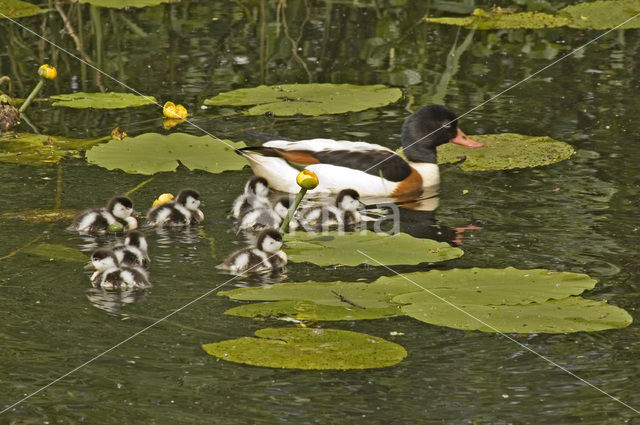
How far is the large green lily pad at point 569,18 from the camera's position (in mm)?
12617

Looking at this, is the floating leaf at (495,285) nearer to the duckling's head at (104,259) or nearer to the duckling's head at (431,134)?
the duckling's head at (104,259)

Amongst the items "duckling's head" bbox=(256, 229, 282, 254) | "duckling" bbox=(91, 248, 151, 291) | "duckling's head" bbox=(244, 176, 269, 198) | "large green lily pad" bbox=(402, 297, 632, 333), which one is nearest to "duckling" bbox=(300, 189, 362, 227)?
"duckling's head" bbox=(244, 176, 269, 198)

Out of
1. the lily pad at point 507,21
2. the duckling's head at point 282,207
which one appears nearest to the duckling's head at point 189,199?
the duckling's head at point 282,207

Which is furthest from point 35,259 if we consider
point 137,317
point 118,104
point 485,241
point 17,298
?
point 118,104

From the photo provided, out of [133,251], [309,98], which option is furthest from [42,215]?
[309,98]

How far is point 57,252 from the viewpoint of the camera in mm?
7180

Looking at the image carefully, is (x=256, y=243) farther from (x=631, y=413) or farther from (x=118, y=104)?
(x=118, y=104)

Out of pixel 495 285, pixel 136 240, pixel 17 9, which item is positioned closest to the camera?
pixel 495 285

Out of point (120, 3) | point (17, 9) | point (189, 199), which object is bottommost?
point (189, 199)

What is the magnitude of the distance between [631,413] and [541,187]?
3528 millimetres

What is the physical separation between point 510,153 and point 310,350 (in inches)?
155

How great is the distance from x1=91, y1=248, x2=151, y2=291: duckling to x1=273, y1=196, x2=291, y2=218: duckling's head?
189 centimetres

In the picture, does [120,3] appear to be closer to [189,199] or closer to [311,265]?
[189,199]

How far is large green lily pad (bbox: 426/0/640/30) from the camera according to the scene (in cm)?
1262
